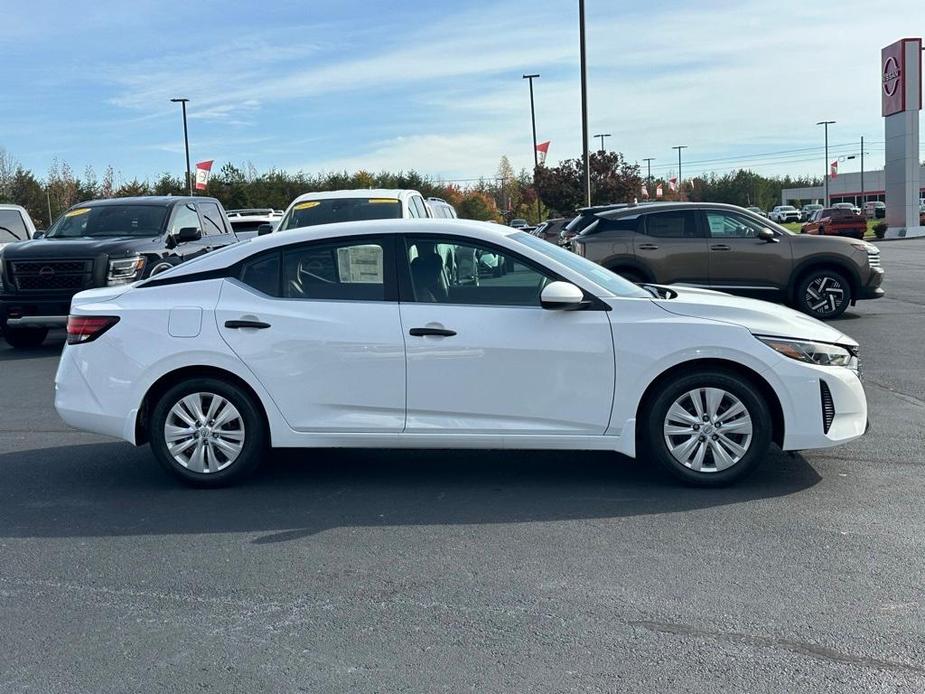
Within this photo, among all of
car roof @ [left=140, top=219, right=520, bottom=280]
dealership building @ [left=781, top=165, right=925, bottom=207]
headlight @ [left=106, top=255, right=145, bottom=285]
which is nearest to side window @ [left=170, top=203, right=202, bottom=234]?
headlight @ [left=106, top=255, right=145, bottom=285]

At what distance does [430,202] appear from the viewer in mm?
17312

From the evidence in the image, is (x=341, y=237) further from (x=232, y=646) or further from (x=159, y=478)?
(x=232, y=646)

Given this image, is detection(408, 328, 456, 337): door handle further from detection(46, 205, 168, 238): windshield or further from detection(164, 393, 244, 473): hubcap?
detection(46, 205, 168, 238): windshield

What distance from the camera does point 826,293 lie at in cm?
A: 1488

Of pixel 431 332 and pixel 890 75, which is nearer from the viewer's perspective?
pixel 431 332

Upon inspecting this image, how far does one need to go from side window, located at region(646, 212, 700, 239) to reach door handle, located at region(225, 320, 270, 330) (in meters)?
10.3

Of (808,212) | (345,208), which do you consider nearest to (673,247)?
(345,208)

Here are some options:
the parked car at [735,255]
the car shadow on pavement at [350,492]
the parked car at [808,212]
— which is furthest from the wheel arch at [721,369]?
the parked car at [808,212]

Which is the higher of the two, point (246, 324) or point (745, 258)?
point (745, 258)

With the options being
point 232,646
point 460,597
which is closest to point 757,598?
point 460,597

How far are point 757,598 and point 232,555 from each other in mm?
2526

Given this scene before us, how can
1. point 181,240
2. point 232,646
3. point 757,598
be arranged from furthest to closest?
point 181,240 < point 757,598 < point 232,646

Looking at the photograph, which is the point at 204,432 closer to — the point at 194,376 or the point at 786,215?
the point at 194,376

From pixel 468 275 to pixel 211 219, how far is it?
10473 millimetres
